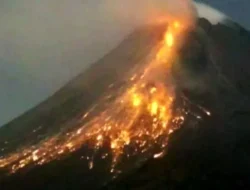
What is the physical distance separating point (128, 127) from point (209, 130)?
0.20 metres

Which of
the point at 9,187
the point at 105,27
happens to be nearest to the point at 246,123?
the point at 9,187

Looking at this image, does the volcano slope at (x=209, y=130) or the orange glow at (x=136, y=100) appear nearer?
the volcano slope at (x=209, y=130)

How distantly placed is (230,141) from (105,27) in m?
0.84

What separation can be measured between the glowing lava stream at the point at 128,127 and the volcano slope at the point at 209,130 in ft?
0.13

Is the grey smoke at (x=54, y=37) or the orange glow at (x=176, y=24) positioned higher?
the grey smoke at (x=54, y=37)

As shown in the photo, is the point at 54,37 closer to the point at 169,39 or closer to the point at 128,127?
the point at 169,39

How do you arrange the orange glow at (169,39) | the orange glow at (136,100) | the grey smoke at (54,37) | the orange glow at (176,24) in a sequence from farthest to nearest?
the grey smoke at (54,37), the orange glow at (176,24), the orange glow at (169,39), the orange glow at (136,100)

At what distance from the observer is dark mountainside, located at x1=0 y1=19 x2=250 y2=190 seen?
4.06ft

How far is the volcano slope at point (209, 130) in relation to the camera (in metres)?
1.24

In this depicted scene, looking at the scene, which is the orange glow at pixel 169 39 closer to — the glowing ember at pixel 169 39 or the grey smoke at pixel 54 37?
the glowing ember at pixel 169 39

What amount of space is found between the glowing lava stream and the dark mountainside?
3 centimetres

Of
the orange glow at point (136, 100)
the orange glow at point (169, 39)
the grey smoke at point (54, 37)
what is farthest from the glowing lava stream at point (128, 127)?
the grey smoke at point (54, 37)

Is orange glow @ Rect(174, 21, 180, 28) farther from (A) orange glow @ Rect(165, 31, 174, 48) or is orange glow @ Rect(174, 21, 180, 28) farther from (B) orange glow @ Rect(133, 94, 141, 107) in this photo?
(B) orange glow @ Rect(133, 94, 141, 107)

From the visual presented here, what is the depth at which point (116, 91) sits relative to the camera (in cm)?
153
